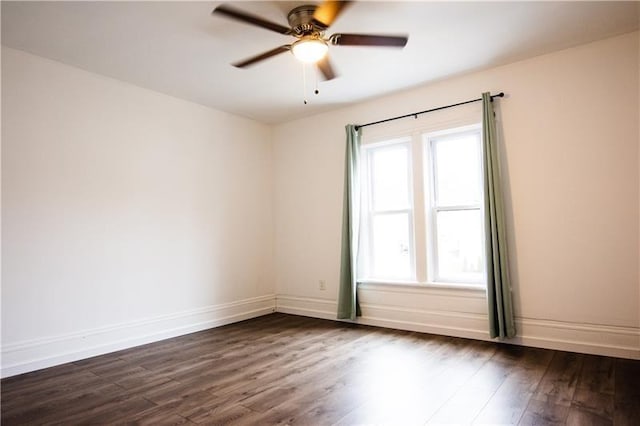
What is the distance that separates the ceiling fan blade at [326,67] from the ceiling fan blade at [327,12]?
273 mm

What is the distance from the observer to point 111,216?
143 inches

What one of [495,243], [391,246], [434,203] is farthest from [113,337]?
[495,243]

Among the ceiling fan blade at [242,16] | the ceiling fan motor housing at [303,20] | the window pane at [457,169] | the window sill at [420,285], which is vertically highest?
the ceiling fan motor housing at [303,20]

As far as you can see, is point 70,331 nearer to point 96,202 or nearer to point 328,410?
point 96,202

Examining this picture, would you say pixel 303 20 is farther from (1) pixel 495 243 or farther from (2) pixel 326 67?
(1) pixel 495 243

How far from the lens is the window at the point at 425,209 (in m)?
3.92

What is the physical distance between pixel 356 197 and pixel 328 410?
265 cm

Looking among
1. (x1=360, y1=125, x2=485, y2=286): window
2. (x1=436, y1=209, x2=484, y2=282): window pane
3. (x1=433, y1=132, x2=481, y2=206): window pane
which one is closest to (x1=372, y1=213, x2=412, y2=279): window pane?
(x1=360, y1=125, x2=485, y2=286): window

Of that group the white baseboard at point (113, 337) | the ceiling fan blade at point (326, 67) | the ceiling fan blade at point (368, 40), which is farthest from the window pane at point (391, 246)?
the ceiling fan blade at point (368, 40)

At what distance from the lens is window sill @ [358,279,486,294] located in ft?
12.2

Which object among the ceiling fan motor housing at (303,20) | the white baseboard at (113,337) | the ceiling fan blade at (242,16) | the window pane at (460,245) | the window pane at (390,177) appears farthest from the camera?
the window pane at (390,177)

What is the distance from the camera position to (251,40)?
10.0 ft

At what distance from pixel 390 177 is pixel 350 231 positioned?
813 millimetres

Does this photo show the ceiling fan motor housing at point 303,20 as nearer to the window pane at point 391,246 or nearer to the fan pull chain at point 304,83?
the fan pull chain at point 304,83
